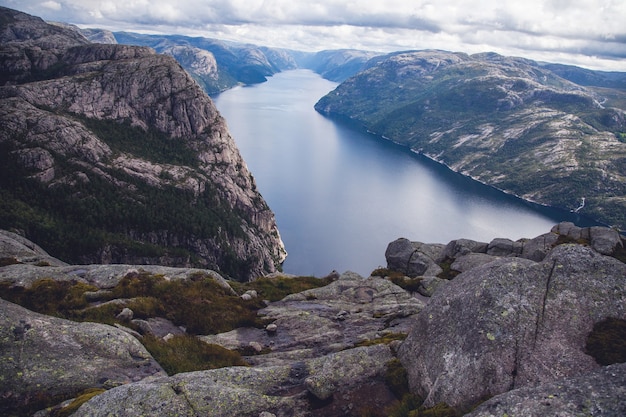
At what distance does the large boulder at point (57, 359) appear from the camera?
59.7ft

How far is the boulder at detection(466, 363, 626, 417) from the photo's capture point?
44.2 feet

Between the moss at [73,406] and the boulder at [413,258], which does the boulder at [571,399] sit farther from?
the boulder at [413,258]

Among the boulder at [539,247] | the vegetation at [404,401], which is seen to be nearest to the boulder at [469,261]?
the boulder at [539,247]

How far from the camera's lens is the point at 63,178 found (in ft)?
595

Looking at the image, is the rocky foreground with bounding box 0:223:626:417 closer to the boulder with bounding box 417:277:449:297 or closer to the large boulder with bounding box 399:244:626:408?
the large boulder with bounding box 399:244:626:408

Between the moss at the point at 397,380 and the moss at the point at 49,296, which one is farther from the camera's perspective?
the moss at the point at 49,296

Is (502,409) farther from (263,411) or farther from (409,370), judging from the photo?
(263,411)

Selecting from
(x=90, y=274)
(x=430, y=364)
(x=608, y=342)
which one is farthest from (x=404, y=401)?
(x=90, y=274)

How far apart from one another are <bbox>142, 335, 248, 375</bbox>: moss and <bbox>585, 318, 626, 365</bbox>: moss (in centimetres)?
1986

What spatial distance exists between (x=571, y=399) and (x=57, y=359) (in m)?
24.5

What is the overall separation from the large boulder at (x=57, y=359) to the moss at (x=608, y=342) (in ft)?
76.6

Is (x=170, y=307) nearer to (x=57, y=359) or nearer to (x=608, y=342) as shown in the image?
(x=57, y=359)

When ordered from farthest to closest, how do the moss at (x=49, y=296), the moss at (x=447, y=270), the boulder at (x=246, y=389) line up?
the moss at (x=447, y=270) → the moss at (x=49, y=296) → the boulder at (x=246, y=389)

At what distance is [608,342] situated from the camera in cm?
1777
